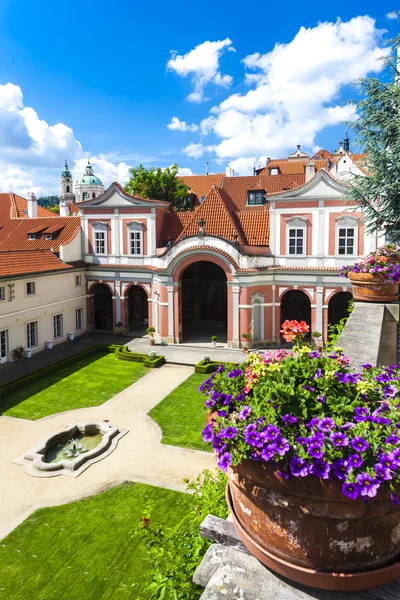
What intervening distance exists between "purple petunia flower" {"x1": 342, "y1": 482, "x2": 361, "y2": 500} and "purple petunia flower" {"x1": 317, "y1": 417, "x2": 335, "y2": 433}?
40 cm

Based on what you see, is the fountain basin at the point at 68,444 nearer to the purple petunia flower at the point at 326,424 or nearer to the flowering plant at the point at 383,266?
the flowering plant at the point at 383,266

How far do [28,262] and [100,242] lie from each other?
6.83 metres

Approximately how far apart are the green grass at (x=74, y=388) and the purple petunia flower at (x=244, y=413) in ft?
57.1

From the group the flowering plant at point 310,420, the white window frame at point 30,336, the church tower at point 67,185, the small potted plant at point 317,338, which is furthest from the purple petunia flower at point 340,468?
the church tower at point 67,185

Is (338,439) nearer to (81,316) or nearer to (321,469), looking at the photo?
(321,469)

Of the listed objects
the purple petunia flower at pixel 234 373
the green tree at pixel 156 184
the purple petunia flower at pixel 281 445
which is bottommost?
the purple petunia flower at pixel 281 445

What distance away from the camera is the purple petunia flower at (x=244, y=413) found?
10.8ft

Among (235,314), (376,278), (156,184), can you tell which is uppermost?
(156,184)

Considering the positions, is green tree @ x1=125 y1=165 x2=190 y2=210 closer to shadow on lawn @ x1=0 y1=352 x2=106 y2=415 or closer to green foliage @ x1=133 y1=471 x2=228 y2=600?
shadow on lawn @ x1=0 y1=352 x2=106 y2=415

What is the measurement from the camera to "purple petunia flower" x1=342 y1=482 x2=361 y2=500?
266cm

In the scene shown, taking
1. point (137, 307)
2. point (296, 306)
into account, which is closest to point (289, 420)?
point (296, 306)

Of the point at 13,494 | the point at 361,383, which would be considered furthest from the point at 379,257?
the point at 13,494

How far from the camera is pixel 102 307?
36.0 metres

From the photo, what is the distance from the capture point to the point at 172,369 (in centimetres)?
2559
